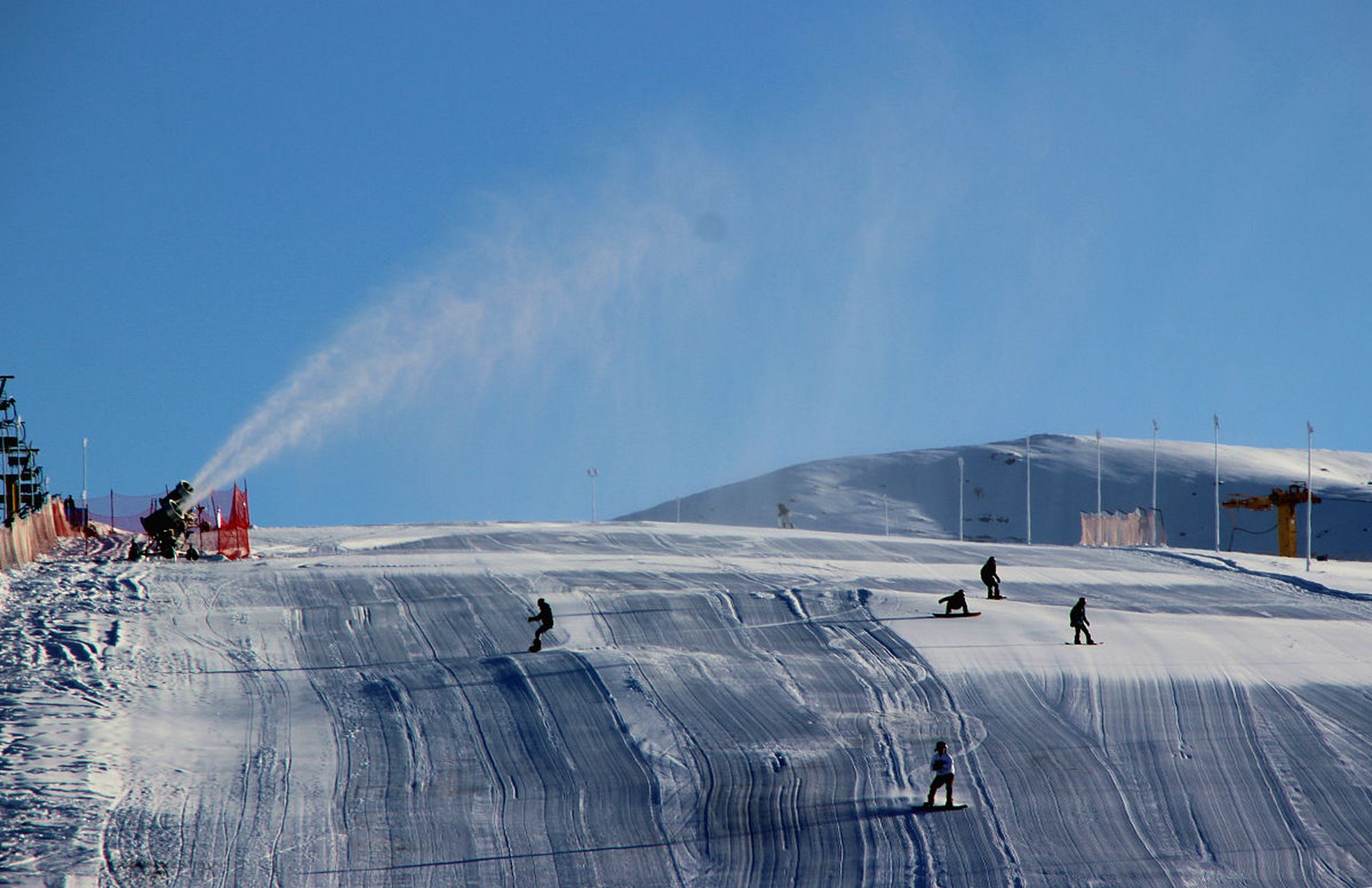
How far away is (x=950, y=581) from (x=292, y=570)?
63.3 ft

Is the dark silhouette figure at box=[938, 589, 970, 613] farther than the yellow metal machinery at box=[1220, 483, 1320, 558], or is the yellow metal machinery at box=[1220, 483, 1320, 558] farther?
the yellow metal machinery at box=[1220, 483, 1320, 558]

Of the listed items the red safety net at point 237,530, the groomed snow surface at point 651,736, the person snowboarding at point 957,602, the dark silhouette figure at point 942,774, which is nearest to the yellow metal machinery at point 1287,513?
the groomed snow surface at point 651,736

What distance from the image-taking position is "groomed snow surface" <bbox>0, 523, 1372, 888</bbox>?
61.3 feet

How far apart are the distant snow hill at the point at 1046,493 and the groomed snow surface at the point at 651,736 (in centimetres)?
7868

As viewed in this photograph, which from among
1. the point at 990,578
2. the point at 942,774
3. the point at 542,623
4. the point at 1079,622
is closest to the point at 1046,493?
the point at 990,578

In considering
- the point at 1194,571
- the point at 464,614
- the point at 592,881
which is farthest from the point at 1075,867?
the point at 1194,571

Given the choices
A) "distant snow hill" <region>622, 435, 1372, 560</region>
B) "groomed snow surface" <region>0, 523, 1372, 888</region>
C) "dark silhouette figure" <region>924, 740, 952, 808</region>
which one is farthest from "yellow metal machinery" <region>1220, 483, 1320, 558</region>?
"dark silhouette figure" <region>924, 740, 952, 808</region>

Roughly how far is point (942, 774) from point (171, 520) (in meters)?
29.4

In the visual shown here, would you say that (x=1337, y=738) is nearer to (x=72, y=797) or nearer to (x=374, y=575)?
(x=72, y=797)

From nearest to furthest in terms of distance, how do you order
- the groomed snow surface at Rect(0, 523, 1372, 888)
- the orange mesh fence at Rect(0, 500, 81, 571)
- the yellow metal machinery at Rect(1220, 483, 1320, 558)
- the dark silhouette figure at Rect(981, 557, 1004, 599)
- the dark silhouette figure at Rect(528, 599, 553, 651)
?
1. the groomed snow surface at Rect(0, 523, 1372, 888)
2. the dark silhouette figure at Rect(528, 599, 553, 651)
3. the dark silhouette figure at Rect(981, 557, 1004, 599)
4. the orange mesh fence at Rect(0, 500, 81, 571)
5. the yellow metal machinery at Rect(1220, 483, 1320, 558)

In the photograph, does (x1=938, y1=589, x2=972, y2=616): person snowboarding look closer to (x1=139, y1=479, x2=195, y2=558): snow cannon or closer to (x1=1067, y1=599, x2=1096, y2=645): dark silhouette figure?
(x1=1067, y1=599, x2=1096, y2=645): dark silhouette figure

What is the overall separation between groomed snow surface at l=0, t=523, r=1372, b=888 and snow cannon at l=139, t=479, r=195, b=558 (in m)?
4.71

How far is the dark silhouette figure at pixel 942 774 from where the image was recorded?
790 inches

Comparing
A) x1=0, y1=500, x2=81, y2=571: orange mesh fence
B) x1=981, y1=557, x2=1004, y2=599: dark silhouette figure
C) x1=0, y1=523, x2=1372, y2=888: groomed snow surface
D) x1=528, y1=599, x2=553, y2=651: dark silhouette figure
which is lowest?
x1=0, y1=523, x2=1372, y2=888: groomed snow surface
